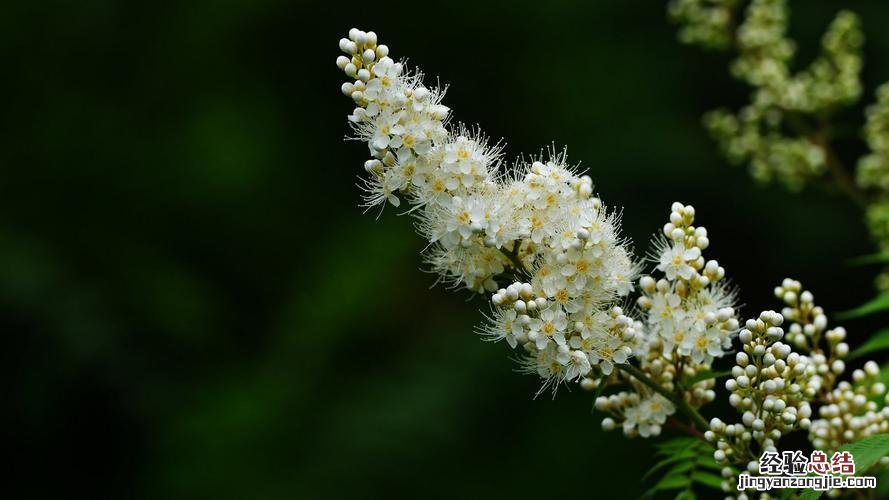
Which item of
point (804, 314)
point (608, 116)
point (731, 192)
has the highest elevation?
point (608, 116)

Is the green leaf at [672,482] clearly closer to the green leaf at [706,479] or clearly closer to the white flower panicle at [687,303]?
the green leaf at [706,479]

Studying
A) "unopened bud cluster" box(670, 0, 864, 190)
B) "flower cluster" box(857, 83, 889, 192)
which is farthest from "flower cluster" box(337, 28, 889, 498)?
"unopened bud cluster" box(670, 0, 864, 190)

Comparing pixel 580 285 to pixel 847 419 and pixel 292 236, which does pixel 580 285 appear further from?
A: pixel 292 236

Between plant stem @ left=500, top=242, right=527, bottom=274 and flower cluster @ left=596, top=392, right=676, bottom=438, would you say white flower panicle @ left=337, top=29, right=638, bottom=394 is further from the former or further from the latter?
flower cluster @ left=596, top=392, right=676, bottom=438

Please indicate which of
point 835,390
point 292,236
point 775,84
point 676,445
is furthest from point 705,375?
point 292,236

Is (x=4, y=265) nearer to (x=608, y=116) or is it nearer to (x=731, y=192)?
(x=608, y=116)

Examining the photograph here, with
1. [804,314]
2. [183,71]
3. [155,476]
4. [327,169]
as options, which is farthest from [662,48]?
[804,314]
